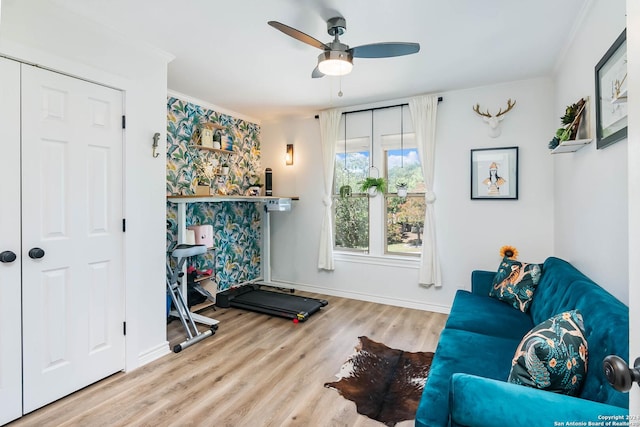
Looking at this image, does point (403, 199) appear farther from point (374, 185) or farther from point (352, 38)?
point (352, 38)

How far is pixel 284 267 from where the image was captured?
5043 mm

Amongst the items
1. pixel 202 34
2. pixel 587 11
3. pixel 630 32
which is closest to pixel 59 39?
pixel 202 34

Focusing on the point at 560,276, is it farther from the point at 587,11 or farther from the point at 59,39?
the point at 59,39

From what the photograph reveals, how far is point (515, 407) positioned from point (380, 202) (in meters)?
3.27

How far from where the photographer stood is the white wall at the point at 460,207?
11.2 ft

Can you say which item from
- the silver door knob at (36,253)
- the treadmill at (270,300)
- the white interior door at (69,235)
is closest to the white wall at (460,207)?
the treadmill at (270,300)

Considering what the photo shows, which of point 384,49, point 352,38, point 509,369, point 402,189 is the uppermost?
point 352,38

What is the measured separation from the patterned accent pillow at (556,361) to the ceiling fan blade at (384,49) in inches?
72.9

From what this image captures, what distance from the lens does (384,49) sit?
223cm

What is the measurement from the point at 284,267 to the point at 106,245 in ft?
9.53

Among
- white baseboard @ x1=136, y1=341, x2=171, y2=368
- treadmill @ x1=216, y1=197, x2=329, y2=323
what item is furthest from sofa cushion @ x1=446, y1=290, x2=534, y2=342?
white baseboard @ x1=136, y1=341, x2=171, y2=368

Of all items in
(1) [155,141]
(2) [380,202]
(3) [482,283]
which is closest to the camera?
(1) [155,141]

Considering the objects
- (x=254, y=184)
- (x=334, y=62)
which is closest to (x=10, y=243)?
(x=334, y=62)

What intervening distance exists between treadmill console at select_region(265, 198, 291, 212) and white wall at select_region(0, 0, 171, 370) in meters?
1.84
